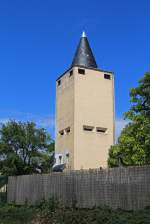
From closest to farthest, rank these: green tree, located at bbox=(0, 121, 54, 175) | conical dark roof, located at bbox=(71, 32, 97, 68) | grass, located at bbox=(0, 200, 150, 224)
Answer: grass, located at bbox=(0, 200, 150, 224) < green tree, located at bbox=(0, 121, 54, 175) < conical dark roof, located at bbox=(71, 32, 97, 68)

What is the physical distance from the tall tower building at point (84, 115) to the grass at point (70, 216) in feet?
87.5

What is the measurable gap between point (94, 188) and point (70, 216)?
2.98 m

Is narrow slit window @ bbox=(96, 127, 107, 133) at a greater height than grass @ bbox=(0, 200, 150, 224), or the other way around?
narrow slit window @ bbox=(96, 127, 107, 133)

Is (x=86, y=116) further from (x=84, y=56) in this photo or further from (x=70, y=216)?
(x=70, y=216)

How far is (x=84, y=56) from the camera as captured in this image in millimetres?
53562

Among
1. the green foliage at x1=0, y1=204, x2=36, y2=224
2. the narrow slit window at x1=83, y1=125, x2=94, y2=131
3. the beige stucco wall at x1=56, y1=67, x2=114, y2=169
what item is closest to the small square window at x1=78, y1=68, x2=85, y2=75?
the beige stucco wall at x1=56, y1=67, x2=114, y2=169

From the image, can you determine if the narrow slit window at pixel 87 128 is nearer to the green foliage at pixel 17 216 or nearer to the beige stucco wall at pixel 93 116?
the beige stucco wall at pixel 93 116

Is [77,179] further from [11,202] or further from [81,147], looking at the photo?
[81,147]

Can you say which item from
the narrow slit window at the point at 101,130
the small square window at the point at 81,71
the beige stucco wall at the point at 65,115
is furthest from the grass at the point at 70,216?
the small square window at the point at 81,71

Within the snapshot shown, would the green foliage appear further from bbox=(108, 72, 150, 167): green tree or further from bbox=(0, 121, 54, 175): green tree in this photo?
bbox=(0, 121, 54, 175): green tree

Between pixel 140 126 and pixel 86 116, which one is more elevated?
pixel 86 116

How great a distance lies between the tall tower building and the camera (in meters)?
49.3

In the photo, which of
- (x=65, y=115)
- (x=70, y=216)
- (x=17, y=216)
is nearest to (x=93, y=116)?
(x=65, y=115)

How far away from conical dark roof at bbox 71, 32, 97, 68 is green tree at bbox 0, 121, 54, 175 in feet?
33.5
